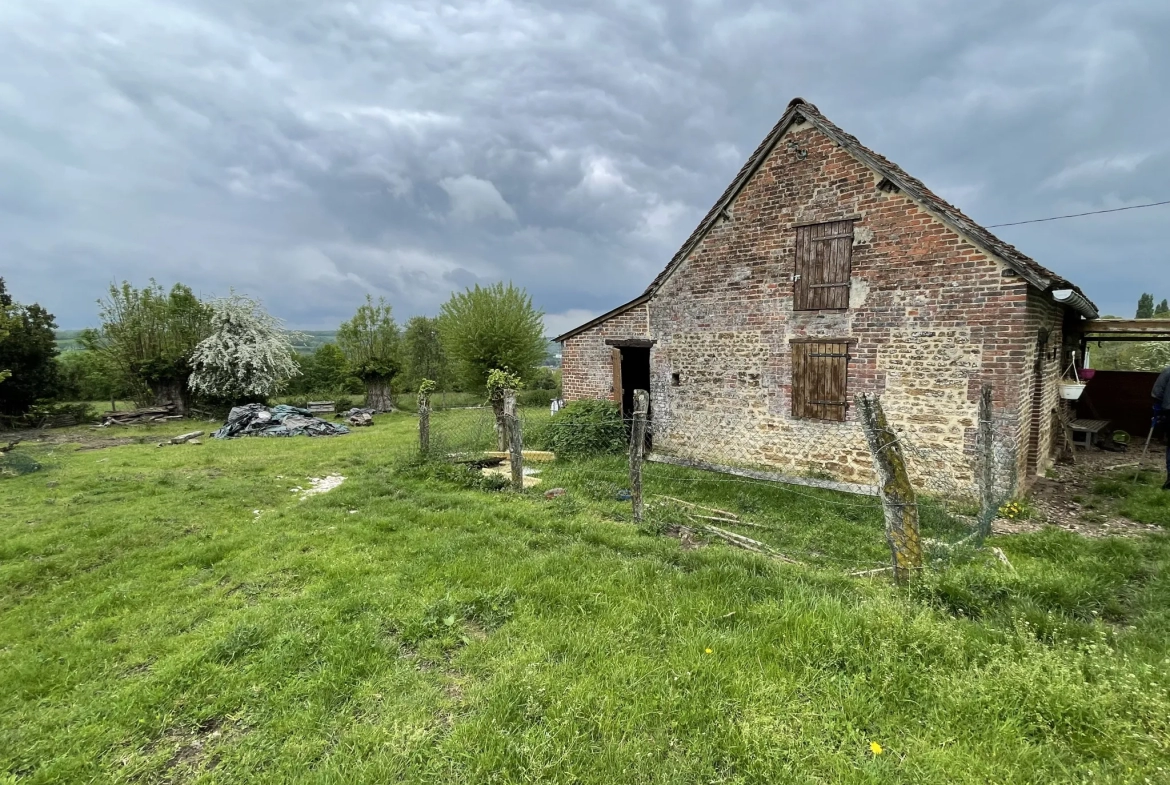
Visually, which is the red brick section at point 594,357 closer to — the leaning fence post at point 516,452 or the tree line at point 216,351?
the leaning fence post at point 516,452

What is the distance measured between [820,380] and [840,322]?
3.64ft

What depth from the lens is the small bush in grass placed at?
11.3 metres

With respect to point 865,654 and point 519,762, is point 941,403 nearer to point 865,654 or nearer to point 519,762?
point 865,654

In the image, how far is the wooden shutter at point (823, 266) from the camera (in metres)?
8.56

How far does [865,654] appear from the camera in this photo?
3145 millimetres

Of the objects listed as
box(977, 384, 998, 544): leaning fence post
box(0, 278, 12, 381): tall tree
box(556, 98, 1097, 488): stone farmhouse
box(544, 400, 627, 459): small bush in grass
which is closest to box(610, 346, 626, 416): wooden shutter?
box(544, 400, 627, 459): small bush in grass

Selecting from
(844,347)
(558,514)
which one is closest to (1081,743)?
(558,514)

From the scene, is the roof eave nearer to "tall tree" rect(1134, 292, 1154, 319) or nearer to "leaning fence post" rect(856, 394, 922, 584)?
"leaning fence post" rect(856, 394, 922, 584)

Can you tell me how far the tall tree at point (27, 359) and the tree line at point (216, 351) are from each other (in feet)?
0.13

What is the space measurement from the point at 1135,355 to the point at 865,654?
2564 centimetres

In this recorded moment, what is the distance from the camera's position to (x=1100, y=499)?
7664 mm

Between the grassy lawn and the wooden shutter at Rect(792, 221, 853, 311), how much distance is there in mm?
4484

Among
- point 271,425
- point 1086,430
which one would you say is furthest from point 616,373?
point 271,425

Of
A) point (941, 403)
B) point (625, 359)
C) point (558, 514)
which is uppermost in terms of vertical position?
point (625, 359)
